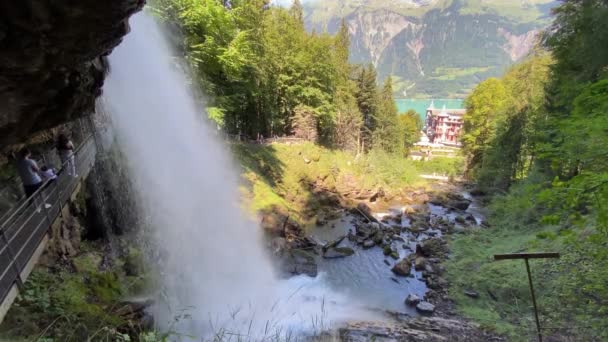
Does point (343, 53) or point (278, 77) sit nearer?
point (278, 77)

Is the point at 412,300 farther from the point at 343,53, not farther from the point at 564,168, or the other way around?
the point at 343,53

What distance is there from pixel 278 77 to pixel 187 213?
59.8ft

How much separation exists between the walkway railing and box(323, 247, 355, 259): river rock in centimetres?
1267

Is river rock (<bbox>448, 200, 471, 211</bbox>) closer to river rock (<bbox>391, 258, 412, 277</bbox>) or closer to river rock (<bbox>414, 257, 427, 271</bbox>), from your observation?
river rock (<bbox>414, 257, 427, 271</bbox>)

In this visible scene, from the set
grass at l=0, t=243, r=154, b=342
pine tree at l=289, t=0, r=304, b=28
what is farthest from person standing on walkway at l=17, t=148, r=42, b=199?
pine tree at l=289, t=0, r=304, b=28

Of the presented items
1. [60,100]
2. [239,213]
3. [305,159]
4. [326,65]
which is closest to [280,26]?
[326,65]

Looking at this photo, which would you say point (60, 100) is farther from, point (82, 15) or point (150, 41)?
point (150, 41)

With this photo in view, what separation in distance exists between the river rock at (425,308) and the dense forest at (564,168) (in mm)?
1957

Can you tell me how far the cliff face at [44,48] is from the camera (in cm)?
312

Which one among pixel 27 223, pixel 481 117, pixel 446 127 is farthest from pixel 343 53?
pixel 446 127

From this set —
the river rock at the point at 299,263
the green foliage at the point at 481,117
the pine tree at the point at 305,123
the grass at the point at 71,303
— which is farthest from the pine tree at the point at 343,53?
the grass at the point at 71,303

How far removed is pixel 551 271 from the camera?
10.2m

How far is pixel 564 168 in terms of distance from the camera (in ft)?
51.3

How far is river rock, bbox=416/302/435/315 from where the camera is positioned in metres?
12.5
